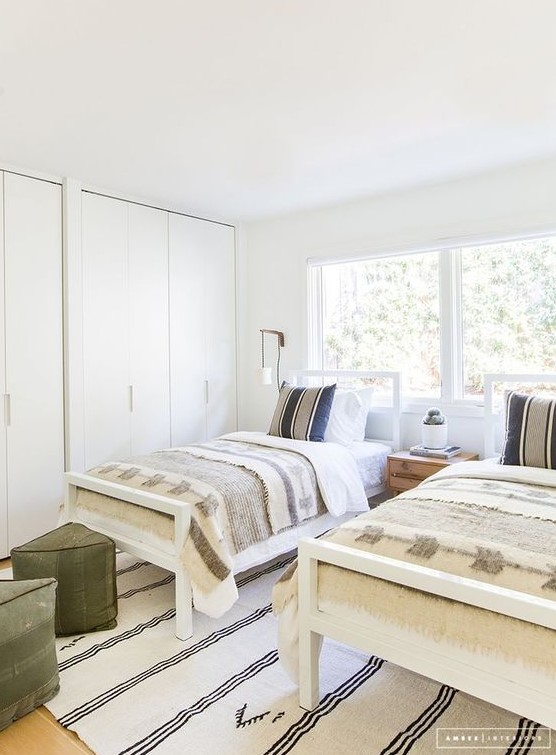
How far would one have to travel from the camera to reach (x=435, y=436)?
138 inches

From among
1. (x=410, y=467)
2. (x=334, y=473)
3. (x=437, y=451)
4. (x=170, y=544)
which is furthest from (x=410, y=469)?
(x=170, y=544)

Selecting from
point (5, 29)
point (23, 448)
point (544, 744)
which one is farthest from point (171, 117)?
point (544, 744)

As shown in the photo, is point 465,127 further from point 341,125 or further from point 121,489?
point 121,489

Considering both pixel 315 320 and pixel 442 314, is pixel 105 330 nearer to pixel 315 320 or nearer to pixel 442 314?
pixel 315 320

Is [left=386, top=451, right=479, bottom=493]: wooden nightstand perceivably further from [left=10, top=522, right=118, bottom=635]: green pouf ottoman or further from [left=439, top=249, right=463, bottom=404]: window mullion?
[left=10, top=522, right=118, bottom=635]: green pouf ottoman

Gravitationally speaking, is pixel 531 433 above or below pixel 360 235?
below

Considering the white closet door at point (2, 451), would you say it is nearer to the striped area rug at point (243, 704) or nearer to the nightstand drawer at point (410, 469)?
the striped area rug at point (243, 704)

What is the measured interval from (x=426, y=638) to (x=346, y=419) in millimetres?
2294

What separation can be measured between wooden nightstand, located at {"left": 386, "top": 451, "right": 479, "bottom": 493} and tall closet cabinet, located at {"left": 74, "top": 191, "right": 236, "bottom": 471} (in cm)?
171

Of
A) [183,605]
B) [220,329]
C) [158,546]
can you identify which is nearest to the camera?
[183,605]

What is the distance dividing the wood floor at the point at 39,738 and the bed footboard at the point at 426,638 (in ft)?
2.53

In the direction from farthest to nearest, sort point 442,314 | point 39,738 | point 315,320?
point 315,320 → point 442,314 → point 39,738

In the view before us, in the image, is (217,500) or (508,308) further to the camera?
(508,308)

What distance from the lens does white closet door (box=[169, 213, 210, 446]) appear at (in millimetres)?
4293
